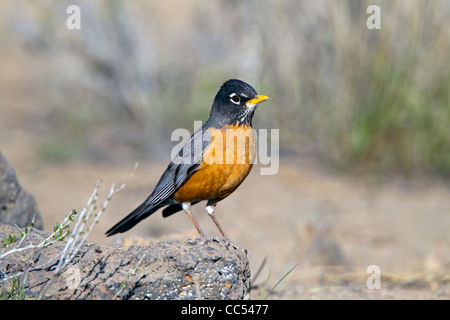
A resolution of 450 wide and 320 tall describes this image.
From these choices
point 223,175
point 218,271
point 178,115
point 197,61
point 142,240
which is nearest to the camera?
point 218,271

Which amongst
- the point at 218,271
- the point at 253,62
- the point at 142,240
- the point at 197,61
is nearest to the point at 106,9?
the point at 197,61

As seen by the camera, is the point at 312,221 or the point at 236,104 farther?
the point at 312,221

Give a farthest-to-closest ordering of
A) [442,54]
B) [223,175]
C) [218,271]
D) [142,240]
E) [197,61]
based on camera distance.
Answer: [197,61] < [442,54] < [142,240] < [223,175] < [218,271]

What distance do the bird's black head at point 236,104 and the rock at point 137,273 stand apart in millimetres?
1467

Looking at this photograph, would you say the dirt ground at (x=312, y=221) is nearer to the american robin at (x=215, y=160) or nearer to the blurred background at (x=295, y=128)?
the blurred background at (x=295, y=128)

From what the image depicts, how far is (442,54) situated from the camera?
856 cm

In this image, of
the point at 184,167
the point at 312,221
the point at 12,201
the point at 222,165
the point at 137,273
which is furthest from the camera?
the point at 312,221

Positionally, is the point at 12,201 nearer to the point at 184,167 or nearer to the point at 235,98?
the point at 184,167

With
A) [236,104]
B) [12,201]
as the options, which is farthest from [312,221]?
[12,201]

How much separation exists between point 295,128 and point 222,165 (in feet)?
18.1

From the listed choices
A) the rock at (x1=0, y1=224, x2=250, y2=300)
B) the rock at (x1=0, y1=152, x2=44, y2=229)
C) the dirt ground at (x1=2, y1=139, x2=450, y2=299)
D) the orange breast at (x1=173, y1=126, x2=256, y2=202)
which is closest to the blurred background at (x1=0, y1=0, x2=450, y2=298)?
the dirt ground at (x1=2, y1=139, x2=450, y2=299)

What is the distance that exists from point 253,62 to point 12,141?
14.7ft

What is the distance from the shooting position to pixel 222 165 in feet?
15.9
